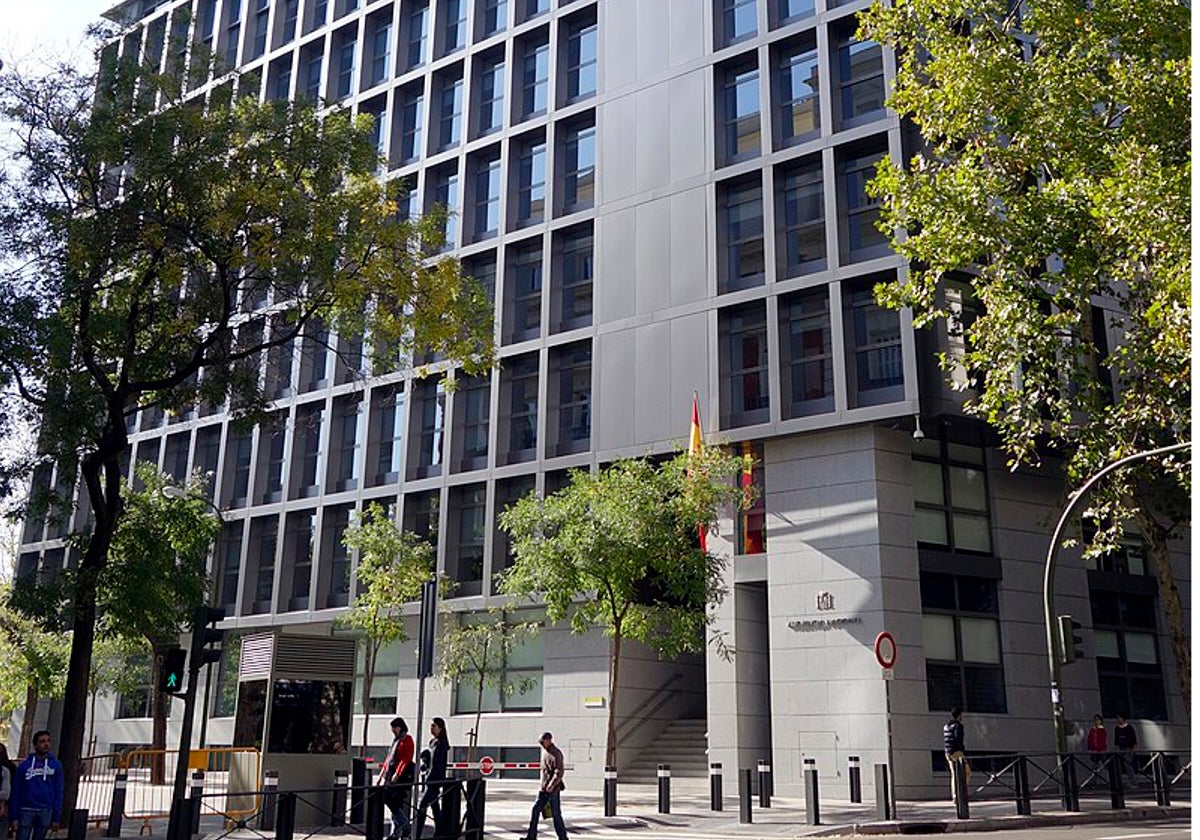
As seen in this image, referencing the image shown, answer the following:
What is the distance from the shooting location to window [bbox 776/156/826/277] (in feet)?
103

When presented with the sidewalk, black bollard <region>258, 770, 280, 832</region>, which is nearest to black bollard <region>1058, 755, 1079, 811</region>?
the sidewalk

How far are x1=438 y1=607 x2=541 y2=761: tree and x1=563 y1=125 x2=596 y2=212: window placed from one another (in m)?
12.6

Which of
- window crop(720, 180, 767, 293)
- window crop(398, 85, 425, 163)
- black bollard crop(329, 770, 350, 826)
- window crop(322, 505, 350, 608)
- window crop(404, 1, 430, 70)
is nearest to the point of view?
black bollard crop(329, 770, 350, 826)

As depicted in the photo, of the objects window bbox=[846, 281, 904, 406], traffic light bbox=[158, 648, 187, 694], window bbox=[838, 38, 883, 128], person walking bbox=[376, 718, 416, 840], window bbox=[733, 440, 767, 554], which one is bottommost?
person walking bbox=[376, 718, 416, 840]

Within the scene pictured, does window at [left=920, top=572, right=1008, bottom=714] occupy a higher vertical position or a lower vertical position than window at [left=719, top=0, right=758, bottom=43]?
lower

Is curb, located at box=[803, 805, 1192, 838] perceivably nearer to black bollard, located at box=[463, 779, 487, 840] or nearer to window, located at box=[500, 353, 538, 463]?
black bollard, located at box=[463, 779, 487, 840]

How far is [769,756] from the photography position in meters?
30.3

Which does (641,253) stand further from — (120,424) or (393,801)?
(393,801)

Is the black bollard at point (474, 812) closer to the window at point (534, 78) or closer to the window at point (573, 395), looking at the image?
the window at point (573, 395)

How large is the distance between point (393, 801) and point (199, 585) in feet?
A: 34.0

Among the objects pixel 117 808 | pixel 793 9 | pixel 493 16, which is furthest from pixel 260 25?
pixel 117 808

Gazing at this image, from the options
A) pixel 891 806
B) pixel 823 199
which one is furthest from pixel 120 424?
pixel 823 199

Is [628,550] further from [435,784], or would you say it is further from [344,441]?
[344,441]

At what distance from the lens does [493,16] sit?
41656 millimetres
